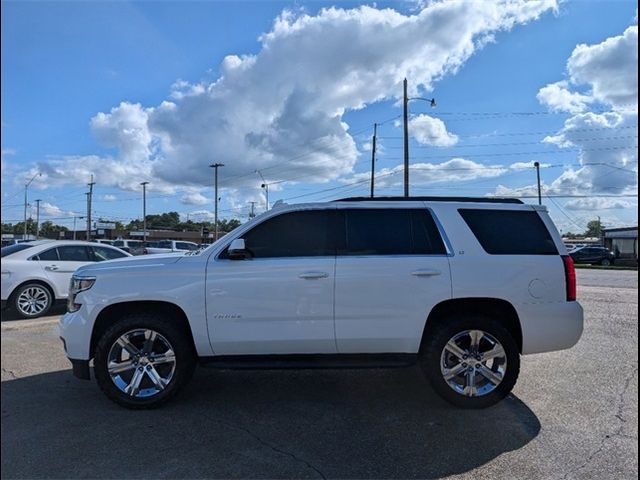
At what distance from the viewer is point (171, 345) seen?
14.3 ft

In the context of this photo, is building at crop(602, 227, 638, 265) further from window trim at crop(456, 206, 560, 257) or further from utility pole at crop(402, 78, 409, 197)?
window trim at crop(456, 206, 560, 257)

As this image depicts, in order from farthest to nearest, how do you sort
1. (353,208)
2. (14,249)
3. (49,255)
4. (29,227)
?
(29,227) < (49,255) < (14,249) < (353,208)

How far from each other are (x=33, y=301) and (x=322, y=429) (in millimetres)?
7596

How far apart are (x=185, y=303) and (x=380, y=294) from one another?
176cm

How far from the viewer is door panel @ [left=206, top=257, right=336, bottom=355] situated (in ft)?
14.3

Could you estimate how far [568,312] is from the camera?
14.8 ft

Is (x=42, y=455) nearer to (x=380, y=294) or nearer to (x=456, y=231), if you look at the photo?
(x=380, y=294)

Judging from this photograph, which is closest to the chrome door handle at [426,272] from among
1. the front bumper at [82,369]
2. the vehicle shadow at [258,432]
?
the vehicle shadow at [258,432]

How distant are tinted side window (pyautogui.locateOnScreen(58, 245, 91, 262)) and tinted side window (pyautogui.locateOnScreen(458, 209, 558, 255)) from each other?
8261mm

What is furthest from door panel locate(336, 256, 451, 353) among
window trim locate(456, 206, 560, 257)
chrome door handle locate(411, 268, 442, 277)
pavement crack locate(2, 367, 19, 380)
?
pavement crack locate(2, 367, 19, 380)

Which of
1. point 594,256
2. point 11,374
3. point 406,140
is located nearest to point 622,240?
point 594,256

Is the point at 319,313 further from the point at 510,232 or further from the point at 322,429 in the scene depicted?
the point at 510,232

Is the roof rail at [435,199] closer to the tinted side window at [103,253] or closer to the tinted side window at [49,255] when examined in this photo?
the tinted side window at [49,255]

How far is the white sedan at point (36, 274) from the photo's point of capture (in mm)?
8961
